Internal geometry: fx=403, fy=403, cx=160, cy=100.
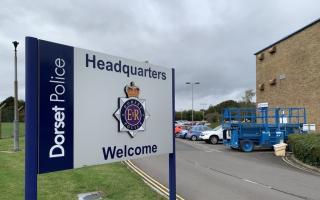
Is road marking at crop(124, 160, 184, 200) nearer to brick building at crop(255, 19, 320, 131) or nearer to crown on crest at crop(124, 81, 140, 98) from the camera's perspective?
crown on crest at crop(124, 81, 140, 98)

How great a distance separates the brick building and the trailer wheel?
26.4ft

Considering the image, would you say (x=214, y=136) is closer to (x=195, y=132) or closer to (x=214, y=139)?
(x=214, y=139)

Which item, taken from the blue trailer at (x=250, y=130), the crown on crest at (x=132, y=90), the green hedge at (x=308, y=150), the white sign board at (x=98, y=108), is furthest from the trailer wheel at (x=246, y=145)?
the crown on crest at (x=132, y=90)

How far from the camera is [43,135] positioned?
4.65m

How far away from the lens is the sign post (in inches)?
182

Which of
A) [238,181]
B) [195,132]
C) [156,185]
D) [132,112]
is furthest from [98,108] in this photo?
[195,132]

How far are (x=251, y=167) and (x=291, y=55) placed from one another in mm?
21520

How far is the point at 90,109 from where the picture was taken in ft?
17.7

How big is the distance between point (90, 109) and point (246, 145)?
66.1 feet

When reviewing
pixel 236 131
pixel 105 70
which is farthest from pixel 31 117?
pixel 236 131

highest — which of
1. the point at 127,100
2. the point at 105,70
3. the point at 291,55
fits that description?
the point at 291,55

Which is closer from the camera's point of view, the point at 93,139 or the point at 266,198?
the point at 93,139

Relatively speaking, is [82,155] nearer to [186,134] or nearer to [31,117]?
[31,117]

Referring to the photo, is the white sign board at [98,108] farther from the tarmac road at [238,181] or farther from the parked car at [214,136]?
the parked car at [214,136]
